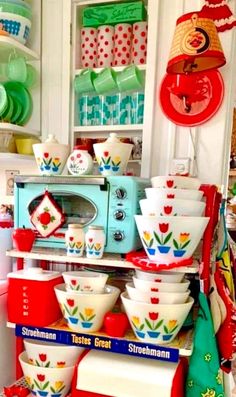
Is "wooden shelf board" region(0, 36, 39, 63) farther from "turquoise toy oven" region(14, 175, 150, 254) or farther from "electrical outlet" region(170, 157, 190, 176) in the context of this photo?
"electrical outlet" region(170, 157, 190, 176)

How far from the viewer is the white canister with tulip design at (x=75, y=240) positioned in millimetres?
1337

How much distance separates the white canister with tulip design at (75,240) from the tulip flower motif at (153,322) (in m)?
0.34

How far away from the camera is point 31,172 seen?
184cm

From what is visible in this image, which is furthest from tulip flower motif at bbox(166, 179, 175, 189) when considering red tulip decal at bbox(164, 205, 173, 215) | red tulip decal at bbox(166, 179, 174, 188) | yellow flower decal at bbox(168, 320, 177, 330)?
yellow flower decal at bbox(168, 320, 177, 330)

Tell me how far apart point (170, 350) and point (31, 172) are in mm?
1088

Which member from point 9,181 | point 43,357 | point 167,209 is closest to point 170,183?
point 167,209

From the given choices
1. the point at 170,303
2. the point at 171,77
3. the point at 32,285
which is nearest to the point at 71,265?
the point at 32,285

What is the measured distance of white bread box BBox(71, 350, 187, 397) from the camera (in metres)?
1.24

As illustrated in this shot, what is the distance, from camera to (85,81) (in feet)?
5.51

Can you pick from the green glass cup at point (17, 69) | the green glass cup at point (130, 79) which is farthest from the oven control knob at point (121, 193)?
the green glass cup at point (17, 69)

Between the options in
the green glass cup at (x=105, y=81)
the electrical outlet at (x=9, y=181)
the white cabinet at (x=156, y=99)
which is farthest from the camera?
the electrical outlet at (x=9, y=181)

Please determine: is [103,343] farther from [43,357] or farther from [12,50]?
[12,50]

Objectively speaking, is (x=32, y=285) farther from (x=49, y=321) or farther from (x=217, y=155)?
(x=217, y=155)

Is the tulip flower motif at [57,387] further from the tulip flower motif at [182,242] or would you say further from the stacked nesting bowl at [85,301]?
the tulip flower motif at [182,242]
